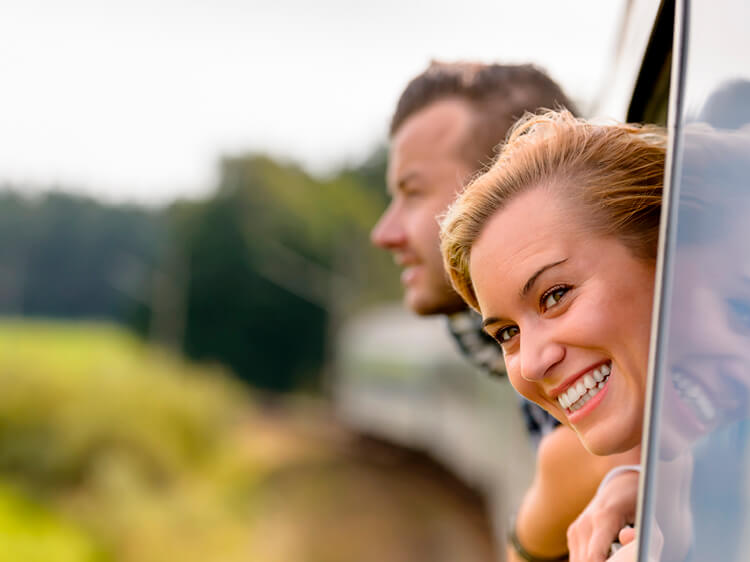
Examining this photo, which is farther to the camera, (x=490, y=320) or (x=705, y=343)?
(x=490, y=320)

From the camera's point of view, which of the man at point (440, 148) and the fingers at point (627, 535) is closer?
the fingers at point (627, 535)

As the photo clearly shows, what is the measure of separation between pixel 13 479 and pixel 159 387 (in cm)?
596

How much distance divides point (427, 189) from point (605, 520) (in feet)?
3.23

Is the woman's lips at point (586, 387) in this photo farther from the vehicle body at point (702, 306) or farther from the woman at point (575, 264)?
the vehicle body at point (702, 306)

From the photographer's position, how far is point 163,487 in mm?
15688

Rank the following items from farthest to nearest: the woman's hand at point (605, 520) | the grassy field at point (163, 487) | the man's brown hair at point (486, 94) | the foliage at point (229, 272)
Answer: the foliage at point (229, 272) → the grassy field at point (163, 487) → the man's brown hair at point (486, 94) → the woman's hand at point (605, 520)

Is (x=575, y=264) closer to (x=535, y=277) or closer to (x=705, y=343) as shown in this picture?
(x=535, y=277)

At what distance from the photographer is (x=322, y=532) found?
16.8 meters

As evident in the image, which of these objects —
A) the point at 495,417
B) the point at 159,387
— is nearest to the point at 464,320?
the point at 495,417

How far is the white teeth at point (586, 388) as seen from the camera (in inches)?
45.3

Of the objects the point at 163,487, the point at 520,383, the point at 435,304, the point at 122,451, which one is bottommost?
the point at 163,487

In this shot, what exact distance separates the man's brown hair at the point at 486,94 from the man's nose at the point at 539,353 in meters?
0.74

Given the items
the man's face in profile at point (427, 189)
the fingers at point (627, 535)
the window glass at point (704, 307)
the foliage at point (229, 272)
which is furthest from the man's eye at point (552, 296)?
the foliage at point (229, 272)

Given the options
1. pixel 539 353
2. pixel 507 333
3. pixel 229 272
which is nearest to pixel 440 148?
pixel 507 333
